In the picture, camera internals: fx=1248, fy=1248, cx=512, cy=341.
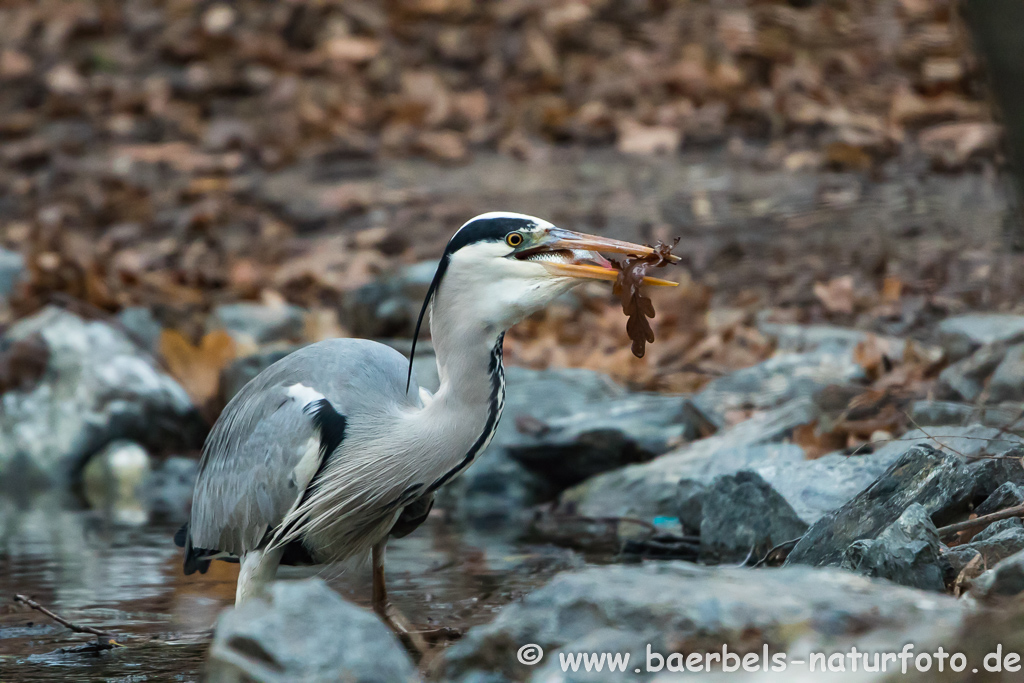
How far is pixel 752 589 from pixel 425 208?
860 centimetres

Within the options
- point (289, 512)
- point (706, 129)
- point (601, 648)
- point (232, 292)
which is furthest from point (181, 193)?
point (601, 648)

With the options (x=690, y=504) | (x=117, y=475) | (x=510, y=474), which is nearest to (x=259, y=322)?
(x=117, y=475)

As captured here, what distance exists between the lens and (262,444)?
4.85m

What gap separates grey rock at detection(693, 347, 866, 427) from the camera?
7.33 meters

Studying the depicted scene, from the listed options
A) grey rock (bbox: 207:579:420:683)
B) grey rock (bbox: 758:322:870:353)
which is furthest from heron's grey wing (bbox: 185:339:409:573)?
grey rock (bbox: 758:322:870:353)

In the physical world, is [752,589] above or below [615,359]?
above

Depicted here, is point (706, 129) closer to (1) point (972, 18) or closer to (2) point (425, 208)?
(2) point (425, 208)

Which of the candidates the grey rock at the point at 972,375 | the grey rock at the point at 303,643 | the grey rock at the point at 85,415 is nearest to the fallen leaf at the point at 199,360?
the grey rock at the point at 85,415

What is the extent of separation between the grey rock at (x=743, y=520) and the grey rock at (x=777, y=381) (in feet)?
5.55

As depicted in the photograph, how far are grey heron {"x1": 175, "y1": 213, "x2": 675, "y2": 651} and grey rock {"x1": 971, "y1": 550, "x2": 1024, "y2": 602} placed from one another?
4.86 feet

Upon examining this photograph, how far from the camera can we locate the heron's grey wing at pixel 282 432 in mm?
4684

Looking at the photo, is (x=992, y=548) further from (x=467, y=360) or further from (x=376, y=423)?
(x=376, y=423)

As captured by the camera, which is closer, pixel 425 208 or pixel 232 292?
pixel 232 292

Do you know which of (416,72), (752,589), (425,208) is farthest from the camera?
(416,72)
